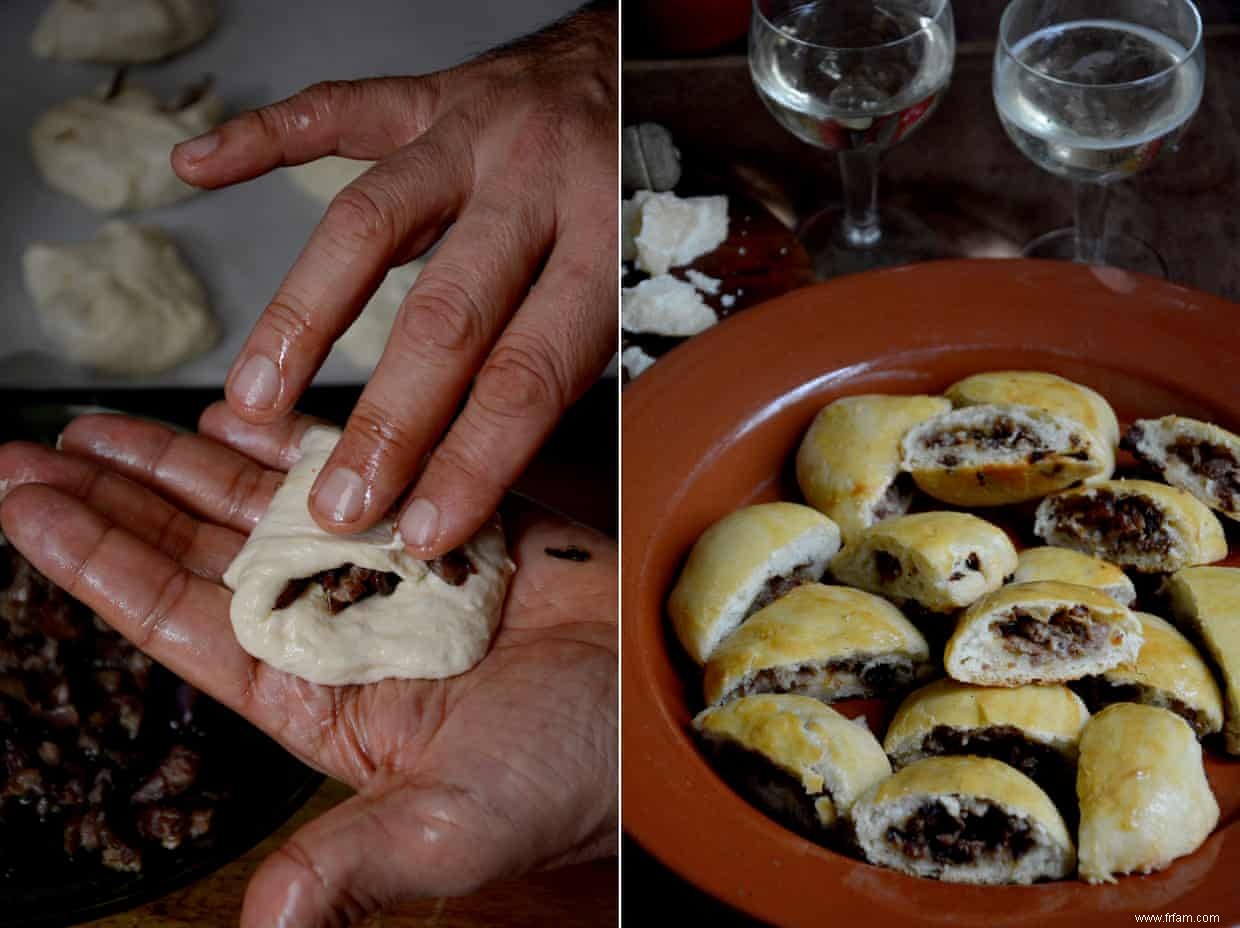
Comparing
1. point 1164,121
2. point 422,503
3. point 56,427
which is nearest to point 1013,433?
point 1164,121

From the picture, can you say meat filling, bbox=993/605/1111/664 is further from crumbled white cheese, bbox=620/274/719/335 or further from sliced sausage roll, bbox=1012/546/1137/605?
crumbled white cheese, bbox=620/274/719/335

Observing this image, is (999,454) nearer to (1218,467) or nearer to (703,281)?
(1218,467)

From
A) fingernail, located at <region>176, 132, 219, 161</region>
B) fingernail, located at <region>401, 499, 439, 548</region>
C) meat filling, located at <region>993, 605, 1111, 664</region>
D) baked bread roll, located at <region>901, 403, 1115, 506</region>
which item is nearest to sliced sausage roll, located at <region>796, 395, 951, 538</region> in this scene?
baked bread roll, located at <region>901, 403, 1115, 506</region>

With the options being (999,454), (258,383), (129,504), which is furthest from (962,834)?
(129,504)

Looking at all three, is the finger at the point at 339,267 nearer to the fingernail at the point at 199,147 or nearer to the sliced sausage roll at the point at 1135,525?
the fingernail at the point at 199,147

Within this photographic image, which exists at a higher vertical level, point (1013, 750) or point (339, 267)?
point (339, 267)
